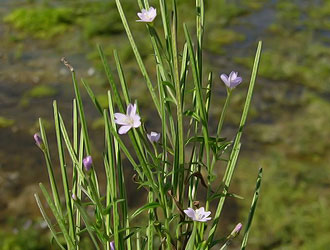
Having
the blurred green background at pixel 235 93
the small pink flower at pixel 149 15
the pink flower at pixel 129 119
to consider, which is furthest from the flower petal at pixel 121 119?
the blurred green background at pixel 235 93

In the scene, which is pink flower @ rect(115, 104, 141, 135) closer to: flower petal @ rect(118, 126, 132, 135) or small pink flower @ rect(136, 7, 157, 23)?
flower petal @ rect(118, 126, 132, 135)

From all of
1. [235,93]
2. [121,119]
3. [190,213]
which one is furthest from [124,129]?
[235,93]

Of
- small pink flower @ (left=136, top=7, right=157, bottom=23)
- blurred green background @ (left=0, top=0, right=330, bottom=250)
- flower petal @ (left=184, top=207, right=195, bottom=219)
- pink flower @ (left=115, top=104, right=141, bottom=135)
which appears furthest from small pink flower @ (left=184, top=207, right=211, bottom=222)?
blurred green background @ (left=0, top=0, right=330, bottom=250)

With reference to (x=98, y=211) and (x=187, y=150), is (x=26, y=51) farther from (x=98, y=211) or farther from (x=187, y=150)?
(x=98, y=211)

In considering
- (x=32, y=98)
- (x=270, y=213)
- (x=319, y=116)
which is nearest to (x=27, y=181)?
Answer: (x=32, y=98)

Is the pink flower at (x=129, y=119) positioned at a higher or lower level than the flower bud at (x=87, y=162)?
higher

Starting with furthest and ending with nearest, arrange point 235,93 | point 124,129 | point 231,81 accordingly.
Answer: point 235,93, point 231,81, point 124,129

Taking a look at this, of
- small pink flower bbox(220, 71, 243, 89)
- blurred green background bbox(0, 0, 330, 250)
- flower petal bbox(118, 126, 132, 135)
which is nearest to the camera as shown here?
flower petal bbox(118, 126, 132, 135)

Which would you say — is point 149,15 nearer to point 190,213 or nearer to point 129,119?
point 129,119

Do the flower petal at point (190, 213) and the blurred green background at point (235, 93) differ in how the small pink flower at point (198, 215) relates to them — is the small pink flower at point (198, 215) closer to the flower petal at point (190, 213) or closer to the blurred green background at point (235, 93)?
the flower petal at point (190, 213)
